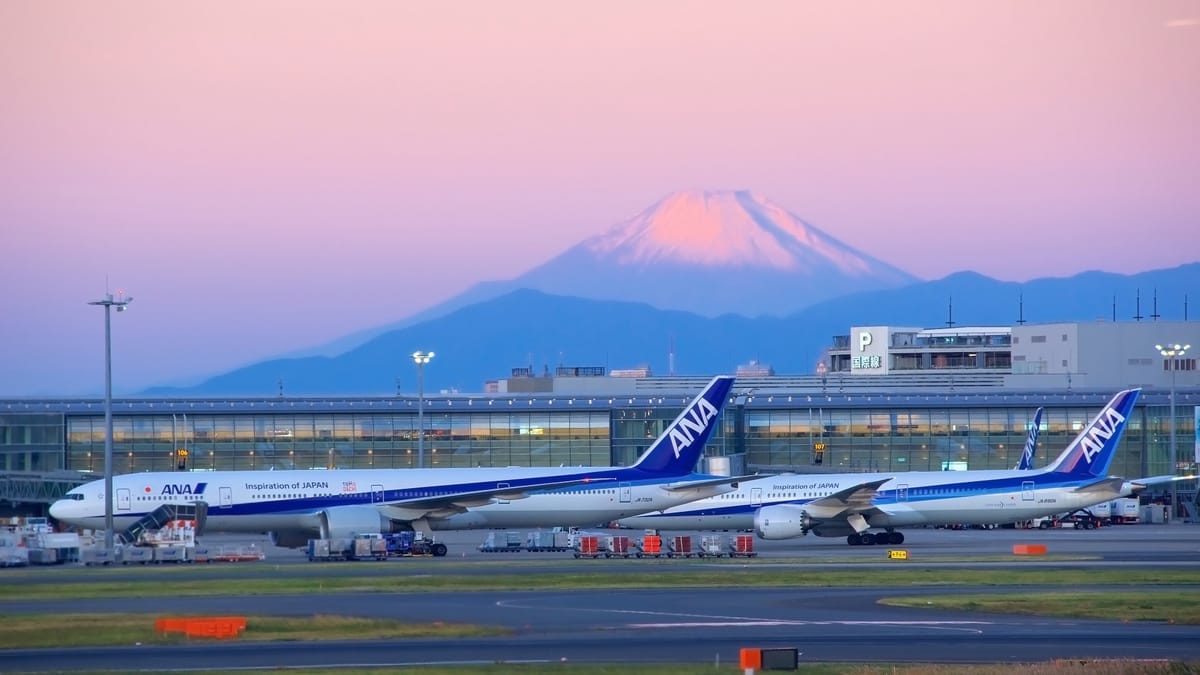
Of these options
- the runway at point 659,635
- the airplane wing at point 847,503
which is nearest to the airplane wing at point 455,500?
the airplane wing at point 847,503

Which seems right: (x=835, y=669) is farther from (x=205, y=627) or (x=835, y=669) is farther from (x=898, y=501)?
(x=898, y=501)

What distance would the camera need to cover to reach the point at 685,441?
68.3 metres

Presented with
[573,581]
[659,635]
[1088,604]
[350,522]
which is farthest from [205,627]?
[350,522]

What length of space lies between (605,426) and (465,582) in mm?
64027

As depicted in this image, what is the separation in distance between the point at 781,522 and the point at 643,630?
35.1m

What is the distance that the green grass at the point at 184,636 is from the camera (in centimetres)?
3266

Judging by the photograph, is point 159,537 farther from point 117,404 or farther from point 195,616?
point 117,404

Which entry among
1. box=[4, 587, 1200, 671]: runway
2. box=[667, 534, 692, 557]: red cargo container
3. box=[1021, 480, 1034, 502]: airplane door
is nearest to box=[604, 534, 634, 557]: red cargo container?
box=[667, 534, 692, 557]: red cargo container

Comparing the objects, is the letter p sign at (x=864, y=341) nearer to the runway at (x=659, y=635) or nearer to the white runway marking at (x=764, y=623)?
the runway at (x=659, y=635)

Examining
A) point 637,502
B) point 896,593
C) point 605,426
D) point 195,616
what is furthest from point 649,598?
point 605,426

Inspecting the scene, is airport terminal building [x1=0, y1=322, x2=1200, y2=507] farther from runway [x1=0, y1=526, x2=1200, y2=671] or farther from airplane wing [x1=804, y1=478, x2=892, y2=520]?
runway [x1=0, y1=526, x2=1200, y2=671]

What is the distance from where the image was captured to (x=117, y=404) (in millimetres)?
111500

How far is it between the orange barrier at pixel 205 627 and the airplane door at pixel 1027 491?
45.4 m

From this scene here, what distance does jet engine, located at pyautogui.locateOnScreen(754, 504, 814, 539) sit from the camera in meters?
67.8
